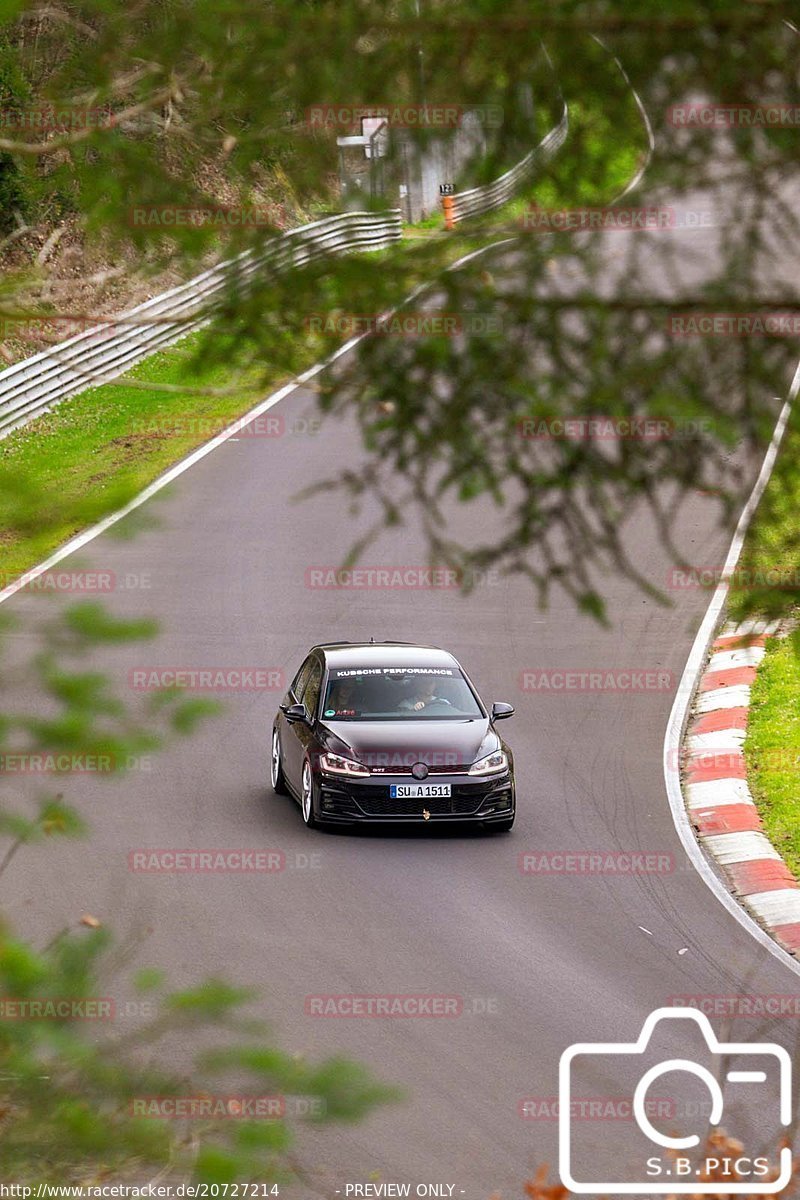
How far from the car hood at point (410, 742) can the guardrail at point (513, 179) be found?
8941 mm

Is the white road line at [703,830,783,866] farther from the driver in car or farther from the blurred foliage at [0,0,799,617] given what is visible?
the blurred foliage at [0,0,799,617]

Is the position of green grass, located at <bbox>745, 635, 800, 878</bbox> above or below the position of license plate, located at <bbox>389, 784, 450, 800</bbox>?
below

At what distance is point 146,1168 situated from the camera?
3.77 metres

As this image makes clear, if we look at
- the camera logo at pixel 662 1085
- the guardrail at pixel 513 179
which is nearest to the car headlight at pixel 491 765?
the camera logo at pixel 662 1085

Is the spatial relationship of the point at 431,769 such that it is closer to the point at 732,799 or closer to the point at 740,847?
the point at 740,847

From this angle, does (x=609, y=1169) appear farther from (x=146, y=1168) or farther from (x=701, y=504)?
(x=701, y=504)

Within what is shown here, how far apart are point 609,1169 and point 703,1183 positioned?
3260 millimetres

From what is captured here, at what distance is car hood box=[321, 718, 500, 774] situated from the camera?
1425 centimetres

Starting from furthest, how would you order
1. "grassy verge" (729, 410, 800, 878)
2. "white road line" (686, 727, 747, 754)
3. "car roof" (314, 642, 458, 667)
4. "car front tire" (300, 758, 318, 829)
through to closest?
"white road line" (686, 727, 747, 754), "car roof" (314, 642, 458, 667), "car front tire" (300, 758, 318, 829), "grassy verge" (729, 410, 800, 878)

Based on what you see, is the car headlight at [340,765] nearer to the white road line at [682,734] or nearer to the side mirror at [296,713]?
the side mirror at [296,713]

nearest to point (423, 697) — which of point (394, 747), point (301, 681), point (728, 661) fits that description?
point (394, 747)

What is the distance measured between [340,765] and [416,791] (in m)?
0.71

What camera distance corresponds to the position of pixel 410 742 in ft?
47.3

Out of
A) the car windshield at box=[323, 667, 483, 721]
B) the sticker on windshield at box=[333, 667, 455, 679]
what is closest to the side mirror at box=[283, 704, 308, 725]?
the car windshield at box=[323, 667, 483, 721]
